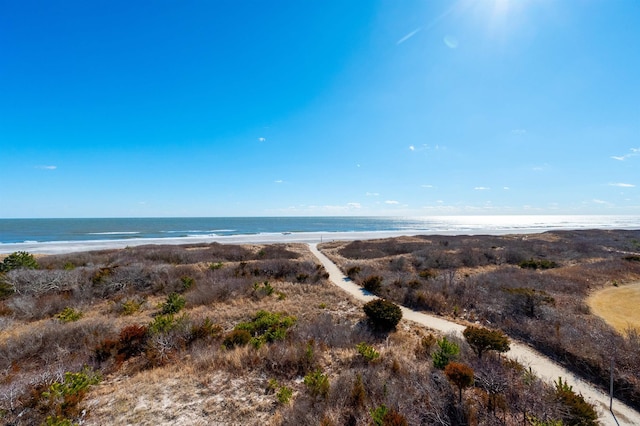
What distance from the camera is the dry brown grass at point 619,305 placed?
10.6m

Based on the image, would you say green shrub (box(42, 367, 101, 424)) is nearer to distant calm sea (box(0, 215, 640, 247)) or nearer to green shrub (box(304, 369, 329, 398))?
green shrub (box(304, 369, 329, 398))

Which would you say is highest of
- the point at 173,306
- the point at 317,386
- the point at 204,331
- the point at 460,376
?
the point at 460,376

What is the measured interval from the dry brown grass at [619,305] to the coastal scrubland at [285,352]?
2.63 feet

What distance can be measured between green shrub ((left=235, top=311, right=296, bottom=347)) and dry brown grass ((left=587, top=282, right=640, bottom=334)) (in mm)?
12518

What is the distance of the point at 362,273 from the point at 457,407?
47.1 feet

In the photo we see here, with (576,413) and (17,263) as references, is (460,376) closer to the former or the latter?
(576,413)

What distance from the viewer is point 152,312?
41.0 ft

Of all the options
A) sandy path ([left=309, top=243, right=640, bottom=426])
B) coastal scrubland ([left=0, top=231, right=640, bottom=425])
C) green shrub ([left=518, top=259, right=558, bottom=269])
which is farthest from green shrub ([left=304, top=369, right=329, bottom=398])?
green shrub ([left=518, top=259, right=558, bottom=269])

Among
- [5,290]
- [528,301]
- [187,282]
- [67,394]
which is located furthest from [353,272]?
[5,290]

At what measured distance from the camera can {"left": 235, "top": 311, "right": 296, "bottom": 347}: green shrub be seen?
8.98m

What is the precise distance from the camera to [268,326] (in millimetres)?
9977

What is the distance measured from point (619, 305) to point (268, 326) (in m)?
17.3

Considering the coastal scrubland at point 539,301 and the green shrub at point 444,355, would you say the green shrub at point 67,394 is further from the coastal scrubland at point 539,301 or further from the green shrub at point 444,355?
the coastal scrubland at point 539,301

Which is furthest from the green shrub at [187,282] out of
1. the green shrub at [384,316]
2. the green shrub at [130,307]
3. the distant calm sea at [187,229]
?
the distant calm sea at [187,229]
